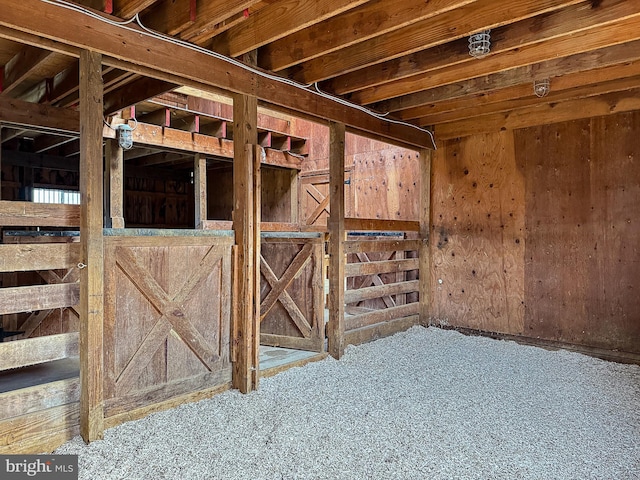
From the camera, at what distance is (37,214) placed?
7.01 ft

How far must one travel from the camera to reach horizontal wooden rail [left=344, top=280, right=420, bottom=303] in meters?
4.10

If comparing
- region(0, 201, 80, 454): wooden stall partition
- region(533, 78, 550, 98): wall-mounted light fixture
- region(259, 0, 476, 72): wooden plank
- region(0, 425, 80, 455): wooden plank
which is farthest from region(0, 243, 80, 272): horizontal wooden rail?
region(533, 78, 550, 98): wall-mounted light fixture

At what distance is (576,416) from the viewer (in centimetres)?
261

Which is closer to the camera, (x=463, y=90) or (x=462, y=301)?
(x=463, y=90)

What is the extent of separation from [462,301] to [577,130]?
193 centimetres

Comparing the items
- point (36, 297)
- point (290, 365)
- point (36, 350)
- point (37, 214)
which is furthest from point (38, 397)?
point (290, 365)

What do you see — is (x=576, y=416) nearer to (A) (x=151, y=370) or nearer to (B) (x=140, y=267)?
(A) (x=151, y=370)

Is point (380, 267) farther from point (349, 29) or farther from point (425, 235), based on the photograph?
point (349, 29)

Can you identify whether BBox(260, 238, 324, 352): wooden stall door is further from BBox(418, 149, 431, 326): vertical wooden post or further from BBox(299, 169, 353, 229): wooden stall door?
BBox(299, 169, 353, 229): wooden stall door

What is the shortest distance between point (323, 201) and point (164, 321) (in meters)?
4.10

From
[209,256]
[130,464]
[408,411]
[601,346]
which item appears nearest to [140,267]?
[209,256]

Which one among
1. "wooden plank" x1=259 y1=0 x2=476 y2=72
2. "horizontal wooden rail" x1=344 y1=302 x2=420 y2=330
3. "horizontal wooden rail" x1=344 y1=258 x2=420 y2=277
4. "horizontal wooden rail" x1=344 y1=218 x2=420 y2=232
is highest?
"wooden plank" x1=259 y1=0 x2=476 y2=72

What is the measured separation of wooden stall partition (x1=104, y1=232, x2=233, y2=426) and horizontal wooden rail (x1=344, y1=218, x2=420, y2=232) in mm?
1387

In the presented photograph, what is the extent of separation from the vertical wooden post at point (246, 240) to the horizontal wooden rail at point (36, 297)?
99 cm
